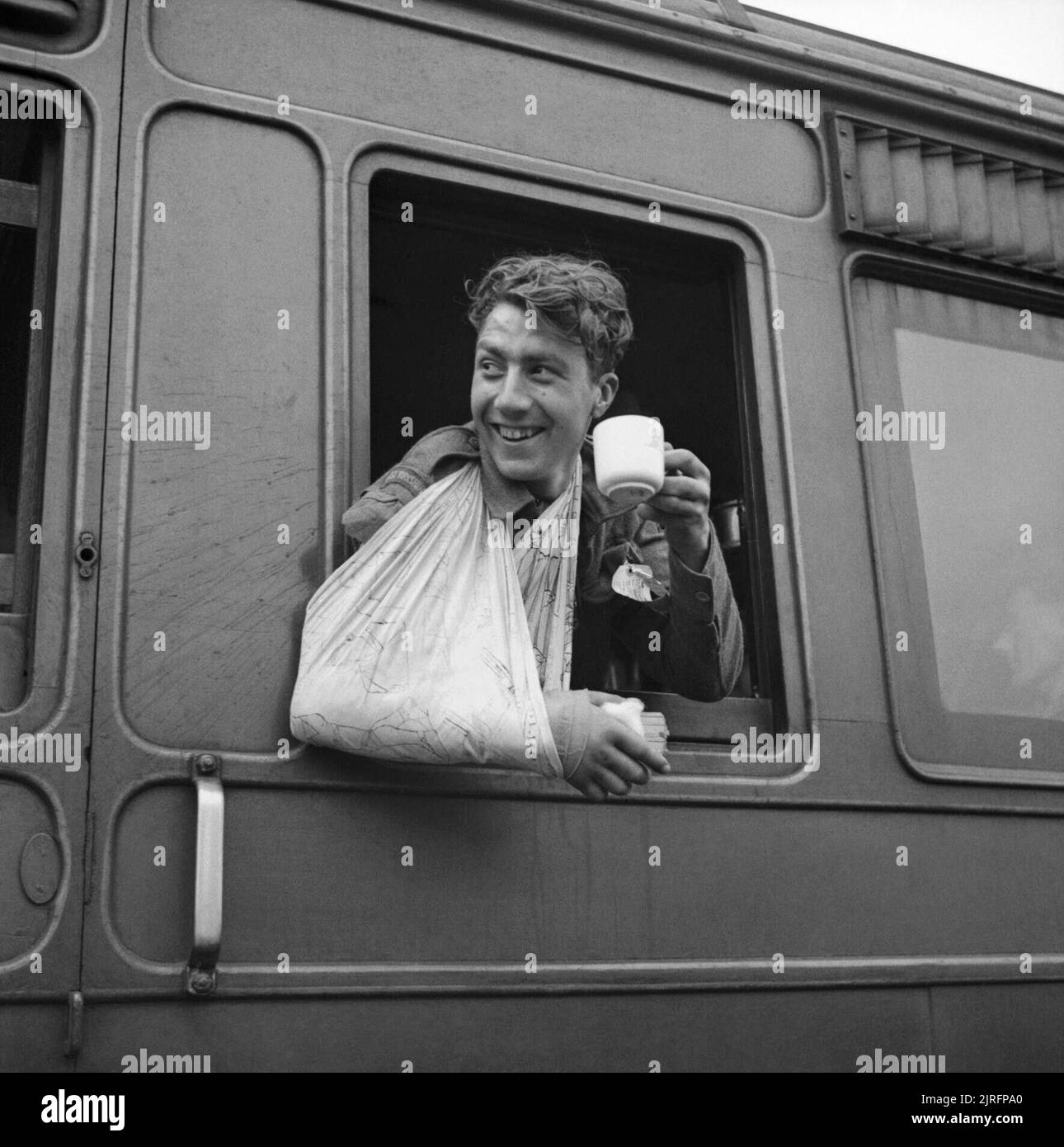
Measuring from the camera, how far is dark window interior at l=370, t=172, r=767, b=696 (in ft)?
8.50

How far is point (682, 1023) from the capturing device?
2250 millimetres

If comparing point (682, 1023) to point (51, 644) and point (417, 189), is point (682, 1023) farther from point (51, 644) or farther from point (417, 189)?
point (417, 189)

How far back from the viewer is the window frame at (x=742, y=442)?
2.38 m

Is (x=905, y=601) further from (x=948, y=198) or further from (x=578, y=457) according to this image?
(x=948, y=198)

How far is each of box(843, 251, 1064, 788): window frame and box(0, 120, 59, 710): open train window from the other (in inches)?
57.9

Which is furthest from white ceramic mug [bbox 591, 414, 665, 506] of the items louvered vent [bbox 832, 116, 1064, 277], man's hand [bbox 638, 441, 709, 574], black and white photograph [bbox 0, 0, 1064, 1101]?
louvered vent [bbox 832, 116, 1064, 277]

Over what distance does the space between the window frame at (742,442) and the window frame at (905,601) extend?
0.18 metres

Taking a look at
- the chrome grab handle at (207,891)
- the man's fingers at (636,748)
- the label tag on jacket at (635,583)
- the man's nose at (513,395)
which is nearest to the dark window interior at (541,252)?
the label tag on jacket at (635,583)

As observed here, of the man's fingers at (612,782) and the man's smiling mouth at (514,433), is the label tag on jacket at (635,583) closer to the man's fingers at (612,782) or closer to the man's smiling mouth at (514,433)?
the man's smiling mouth at (514,433)

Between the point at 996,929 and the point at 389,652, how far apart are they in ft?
4.01

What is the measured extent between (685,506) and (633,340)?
0.80 meters

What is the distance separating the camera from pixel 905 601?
2.67 metres

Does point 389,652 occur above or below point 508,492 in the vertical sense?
below

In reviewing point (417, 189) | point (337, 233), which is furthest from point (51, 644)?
point (417, 189)
